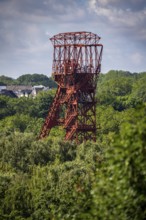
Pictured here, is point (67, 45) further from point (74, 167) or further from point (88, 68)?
point (74, 167)

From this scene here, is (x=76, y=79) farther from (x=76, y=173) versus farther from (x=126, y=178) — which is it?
(x=126, y=178)

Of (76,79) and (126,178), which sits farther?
(76,79)

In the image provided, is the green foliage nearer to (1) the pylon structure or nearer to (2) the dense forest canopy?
(2) the dense forest canopy

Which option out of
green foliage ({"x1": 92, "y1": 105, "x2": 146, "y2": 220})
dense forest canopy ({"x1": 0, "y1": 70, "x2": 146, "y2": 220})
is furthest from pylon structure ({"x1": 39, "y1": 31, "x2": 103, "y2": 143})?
green foliage ({"x1": 92, "y1": 105, "x2": 146, "y2": 220})

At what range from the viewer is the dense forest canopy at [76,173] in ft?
45.1

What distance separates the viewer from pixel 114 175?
14.0 m

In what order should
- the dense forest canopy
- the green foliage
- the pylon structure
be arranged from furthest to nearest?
the pylon structure, the dense forest canopy, the green foliage

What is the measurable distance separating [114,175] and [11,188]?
22.2 m

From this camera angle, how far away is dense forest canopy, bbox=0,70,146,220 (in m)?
13.7

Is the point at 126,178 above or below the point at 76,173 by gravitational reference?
above

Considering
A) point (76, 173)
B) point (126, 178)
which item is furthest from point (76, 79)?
point (126, 178)

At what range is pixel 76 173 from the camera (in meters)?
36.5

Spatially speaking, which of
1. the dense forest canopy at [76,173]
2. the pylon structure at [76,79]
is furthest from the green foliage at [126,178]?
the pylon structure at [76,79]

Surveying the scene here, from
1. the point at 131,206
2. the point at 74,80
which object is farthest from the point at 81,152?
the point at 131,206
